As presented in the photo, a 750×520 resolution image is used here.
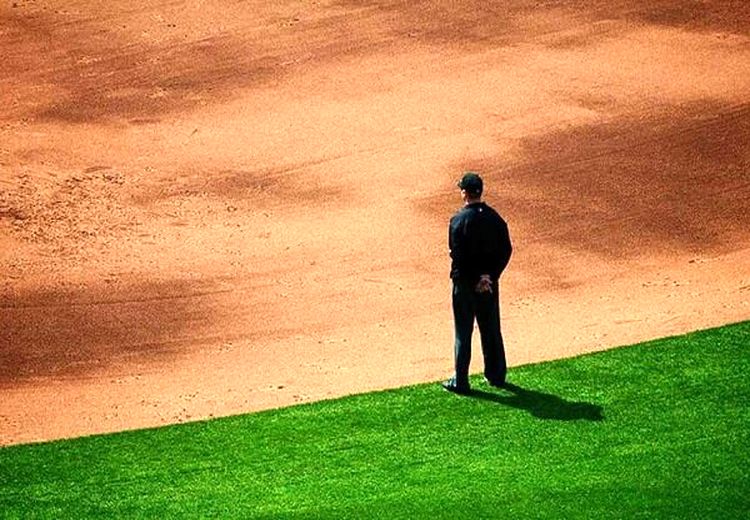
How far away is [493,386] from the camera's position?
1057 centimetres

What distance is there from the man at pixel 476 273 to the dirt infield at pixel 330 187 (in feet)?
2.43

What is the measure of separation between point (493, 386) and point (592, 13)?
9093 mm

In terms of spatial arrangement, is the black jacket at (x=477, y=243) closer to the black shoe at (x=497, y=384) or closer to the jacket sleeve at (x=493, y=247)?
the jacket sleeve at (x=493, y=247)

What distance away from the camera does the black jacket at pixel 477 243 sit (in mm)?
10062

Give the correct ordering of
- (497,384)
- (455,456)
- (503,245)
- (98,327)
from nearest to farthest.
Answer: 1. (455,456)
2. (503,245)
3. (497,384)
4. (98,327)

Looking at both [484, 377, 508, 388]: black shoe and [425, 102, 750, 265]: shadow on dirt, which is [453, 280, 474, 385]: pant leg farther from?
[425, 102, 750, 265]: shadow on dirt

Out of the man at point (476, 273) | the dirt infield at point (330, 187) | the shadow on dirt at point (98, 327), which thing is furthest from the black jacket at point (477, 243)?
the shadow on dirt at point (98, 327)

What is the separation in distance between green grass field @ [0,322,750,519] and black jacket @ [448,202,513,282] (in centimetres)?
100

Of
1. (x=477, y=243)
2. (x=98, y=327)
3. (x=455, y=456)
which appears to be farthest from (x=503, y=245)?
(x=98, y=327)

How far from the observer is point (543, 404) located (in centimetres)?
1016

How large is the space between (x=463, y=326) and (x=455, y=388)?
0.51 meters

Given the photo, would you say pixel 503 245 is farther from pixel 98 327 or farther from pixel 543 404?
pixel 98 327

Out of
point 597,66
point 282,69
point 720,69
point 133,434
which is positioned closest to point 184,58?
point 282,69

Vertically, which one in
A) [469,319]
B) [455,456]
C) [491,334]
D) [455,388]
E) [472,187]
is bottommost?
[455,456]
